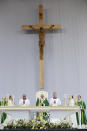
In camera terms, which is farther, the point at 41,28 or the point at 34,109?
the point at 41,28

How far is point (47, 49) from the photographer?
1009 cm

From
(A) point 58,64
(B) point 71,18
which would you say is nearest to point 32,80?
(A) point 58,64

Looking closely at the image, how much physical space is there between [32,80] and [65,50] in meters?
1.91

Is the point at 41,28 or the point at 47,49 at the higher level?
the point at 41,28

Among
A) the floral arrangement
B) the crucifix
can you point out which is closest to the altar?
the floral arrangement

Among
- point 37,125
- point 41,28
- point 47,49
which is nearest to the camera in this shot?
point 37,125

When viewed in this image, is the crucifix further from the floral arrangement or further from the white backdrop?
the floral arrangement

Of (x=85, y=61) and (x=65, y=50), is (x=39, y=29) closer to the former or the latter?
(x=65, y=50)

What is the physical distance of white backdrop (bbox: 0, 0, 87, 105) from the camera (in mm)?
9688

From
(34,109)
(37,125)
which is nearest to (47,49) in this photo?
(34,109)

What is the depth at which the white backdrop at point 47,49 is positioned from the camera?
9.69 m

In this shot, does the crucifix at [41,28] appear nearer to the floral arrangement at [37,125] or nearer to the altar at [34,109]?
the altar at [34,109]

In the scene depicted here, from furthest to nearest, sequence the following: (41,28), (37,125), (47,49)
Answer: (47,49), (41,28), (37,125)

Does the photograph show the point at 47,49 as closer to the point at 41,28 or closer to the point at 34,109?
the point at 41,28
